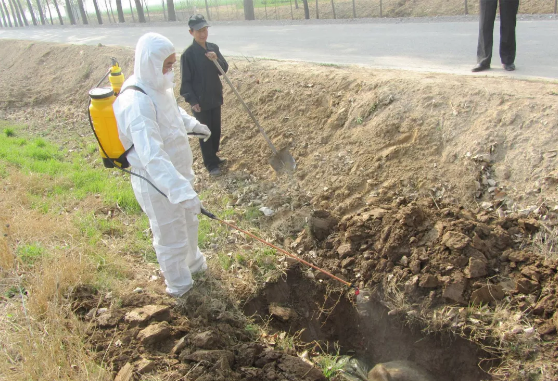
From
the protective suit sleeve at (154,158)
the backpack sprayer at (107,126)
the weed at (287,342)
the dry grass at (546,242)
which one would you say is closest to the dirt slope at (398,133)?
the dry grass at (546,242)

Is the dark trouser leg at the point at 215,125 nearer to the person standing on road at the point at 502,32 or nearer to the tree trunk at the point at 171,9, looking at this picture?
the person standing on road at the point at 502,32

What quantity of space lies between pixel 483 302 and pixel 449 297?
25cm

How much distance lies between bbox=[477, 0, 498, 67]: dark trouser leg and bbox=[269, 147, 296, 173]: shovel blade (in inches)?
110

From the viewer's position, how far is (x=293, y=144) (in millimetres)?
5730

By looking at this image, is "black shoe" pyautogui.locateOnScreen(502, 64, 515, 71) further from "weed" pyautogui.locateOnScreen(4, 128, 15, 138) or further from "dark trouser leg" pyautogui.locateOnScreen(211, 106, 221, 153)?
"weed" pyautogui.locateOnScreen(4, 128, 15, 138)

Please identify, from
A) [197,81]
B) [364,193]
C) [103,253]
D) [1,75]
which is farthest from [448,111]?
[1,75]

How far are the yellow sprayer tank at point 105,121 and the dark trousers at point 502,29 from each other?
15.6 feet

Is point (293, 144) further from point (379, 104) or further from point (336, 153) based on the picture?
point (379, 104)

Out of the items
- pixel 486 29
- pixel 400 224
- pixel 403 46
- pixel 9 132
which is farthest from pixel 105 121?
pixel 9 132

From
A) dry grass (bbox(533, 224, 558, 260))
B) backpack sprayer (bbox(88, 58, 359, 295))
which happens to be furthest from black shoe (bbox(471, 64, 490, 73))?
backpack sprayer (bbox(88, 58, 359, 295))

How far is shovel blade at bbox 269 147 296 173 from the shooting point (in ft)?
18.1

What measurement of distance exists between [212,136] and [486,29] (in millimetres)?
3816

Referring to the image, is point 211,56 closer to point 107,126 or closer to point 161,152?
point 107,126

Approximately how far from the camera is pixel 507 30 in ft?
18.5
